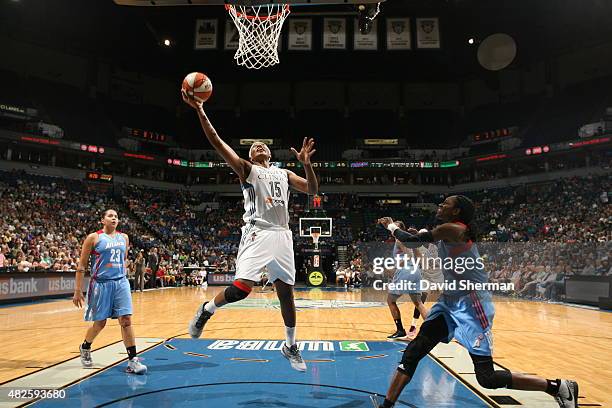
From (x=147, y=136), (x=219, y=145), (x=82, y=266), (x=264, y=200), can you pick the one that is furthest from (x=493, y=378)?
(x=147, y=136)

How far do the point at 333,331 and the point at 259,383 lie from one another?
15.0ft

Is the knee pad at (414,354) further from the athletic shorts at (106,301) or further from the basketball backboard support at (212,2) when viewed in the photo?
the basketball backboard support at (212,2)

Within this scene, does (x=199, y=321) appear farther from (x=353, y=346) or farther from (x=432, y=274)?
(x=432, y=274)

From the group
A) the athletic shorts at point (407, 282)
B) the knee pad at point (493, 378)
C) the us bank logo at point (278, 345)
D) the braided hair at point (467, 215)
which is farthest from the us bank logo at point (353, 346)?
the braided hair at point (467, 215)

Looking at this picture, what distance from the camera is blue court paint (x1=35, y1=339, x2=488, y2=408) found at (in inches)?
171

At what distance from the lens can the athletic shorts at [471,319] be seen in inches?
151

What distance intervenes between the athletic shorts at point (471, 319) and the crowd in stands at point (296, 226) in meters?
14.2

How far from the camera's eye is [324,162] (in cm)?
4381

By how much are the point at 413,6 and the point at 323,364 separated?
27549 mm

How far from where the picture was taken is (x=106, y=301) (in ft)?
19.3

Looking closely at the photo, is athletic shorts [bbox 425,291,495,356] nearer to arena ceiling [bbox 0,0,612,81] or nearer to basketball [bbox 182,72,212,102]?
basketball [bbox 182,72,212,102]

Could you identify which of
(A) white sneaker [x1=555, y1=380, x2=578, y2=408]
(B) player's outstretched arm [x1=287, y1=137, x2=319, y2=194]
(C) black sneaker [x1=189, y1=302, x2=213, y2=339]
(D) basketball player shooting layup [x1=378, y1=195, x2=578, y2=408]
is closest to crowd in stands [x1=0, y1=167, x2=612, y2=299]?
(A) white sneaker [x1=555, y1=380, x2=578, y2=408]

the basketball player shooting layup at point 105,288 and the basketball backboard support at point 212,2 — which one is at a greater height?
the basketball backboard support at point 212,2

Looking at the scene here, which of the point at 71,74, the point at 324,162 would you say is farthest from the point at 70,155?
the point at 324,162
